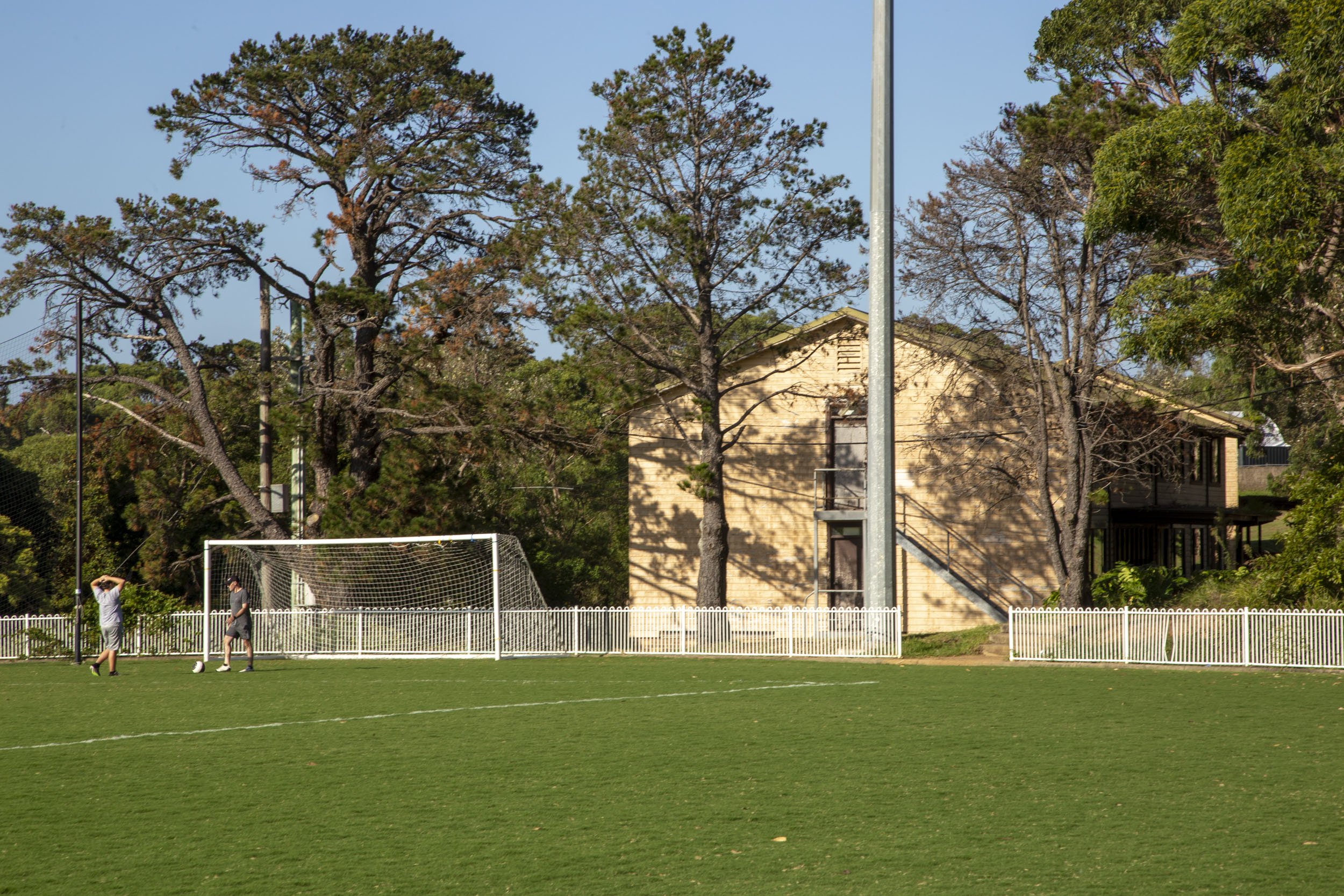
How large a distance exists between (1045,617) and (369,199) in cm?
1864

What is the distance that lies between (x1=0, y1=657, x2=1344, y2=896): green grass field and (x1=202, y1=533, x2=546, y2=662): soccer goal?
7.97 meters

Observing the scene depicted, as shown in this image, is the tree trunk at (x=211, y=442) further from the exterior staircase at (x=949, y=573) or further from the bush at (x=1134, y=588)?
the bush at (x=1134, y=588)

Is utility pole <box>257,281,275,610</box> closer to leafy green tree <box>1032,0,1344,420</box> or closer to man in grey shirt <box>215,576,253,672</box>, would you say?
man in grey shirt <box>215,576,253,672</box>

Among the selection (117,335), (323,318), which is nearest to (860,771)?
(323,318)

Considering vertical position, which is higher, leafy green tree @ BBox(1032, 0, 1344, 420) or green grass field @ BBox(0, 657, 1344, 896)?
leafy green tree @ BBox(1032, 0, 1344, 420)

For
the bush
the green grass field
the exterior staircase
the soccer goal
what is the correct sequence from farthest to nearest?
the bush
the exterior staircase
the soccer goal
the green grass field

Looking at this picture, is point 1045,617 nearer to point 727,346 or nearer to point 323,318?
point 727,346

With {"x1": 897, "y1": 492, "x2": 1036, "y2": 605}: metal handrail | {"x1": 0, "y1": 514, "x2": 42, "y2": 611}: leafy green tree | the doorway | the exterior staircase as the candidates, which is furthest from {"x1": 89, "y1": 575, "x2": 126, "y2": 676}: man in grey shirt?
{"x1": 897, "y1": 492, "x2": 1036, "y2": 605}: metal handrail

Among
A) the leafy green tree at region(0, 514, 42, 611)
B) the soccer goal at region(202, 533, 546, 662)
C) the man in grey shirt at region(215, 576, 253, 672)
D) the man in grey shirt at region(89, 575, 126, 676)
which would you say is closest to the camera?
the man in grey shirt at region(89, 575, 126, 676)

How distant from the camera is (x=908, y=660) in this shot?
70.0 feet

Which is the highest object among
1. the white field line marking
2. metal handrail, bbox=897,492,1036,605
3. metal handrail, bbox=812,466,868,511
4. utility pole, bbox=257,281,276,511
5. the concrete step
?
utility pole, bbox=257,281,276,511

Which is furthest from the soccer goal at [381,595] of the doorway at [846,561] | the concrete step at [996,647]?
the concrete step at [996,647]

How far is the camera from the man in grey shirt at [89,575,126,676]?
733 inches

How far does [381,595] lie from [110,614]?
27.2 feet
